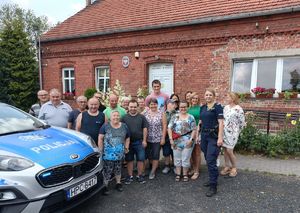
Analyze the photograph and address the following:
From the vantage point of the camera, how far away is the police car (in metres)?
2.98

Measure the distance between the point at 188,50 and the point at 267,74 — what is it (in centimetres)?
297

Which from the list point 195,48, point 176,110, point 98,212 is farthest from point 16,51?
point 98,212

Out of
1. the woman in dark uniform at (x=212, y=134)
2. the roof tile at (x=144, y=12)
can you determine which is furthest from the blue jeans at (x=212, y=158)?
the roof tile at (x=144, y=12)

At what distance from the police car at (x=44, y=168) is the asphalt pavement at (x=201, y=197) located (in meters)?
0.48

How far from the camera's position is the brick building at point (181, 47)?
29.1 ft

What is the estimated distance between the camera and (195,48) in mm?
10367

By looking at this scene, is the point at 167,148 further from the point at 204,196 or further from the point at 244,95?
the point at 244,95

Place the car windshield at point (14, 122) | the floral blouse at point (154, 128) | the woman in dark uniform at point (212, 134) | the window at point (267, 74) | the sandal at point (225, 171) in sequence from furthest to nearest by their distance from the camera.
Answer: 1. the window at point (267, 74)
2. the sandal at point (225, 171)
3. the floral blouse at point (154, 128)
4. the woman in dark uniform at point (212, 134)
5. the car windshield at point (14, 122)

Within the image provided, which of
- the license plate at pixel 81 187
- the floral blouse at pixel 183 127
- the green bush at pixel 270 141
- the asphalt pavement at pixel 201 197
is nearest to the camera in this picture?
the license plate at pixel 81 187

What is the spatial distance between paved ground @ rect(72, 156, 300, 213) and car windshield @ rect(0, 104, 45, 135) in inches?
55.1

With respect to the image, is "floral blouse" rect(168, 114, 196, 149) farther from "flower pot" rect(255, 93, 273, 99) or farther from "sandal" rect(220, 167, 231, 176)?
"flower pot" rect(255, 93, 273, 99)

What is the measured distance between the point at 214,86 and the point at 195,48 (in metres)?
1.59

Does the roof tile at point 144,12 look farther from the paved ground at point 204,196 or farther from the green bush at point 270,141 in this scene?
the paved ground at point 204,196

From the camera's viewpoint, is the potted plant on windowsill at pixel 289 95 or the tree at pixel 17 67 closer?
the potted plant on windowsill at pixel 289 95
